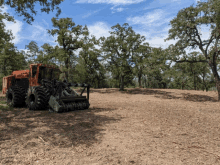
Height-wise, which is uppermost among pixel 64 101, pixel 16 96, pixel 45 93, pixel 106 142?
pixel 45 93

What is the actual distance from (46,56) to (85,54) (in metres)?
7.40

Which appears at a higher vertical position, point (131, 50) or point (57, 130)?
point (131, 50)

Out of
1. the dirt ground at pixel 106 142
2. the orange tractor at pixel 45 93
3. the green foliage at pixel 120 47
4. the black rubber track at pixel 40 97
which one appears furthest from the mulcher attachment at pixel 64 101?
the green foliage at pixel 120 47

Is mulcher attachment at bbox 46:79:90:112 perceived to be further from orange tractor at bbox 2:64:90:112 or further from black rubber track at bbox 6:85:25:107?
black rubber track at bbox 6:85:25:107

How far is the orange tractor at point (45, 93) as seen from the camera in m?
7.96

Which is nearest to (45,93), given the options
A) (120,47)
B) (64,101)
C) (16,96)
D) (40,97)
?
(40,97)

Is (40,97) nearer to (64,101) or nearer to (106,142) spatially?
(64,101)

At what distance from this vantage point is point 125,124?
6.26 m

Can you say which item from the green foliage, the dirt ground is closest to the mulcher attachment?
the dirt ground

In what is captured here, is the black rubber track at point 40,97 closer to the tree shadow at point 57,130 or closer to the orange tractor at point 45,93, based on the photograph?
the orange tractor at point 45,93

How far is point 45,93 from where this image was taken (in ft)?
27.1

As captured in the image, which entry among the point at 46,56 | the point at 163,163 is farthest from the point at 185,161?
the point at 46,56

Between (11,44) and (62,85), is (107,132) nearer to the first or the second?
(62,85)

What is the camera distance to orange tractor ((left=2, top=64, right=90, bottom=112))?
26.1 feet
